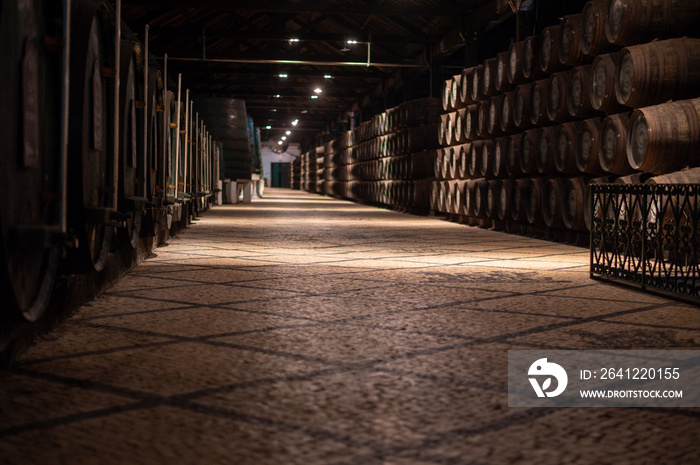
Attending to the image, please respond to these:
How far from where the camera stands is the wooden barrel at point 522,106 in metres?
12.2

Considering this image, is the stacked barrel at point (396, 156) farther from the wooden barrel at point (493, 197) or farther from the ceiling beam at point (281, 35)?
the wooden barrel at point (493, 197)

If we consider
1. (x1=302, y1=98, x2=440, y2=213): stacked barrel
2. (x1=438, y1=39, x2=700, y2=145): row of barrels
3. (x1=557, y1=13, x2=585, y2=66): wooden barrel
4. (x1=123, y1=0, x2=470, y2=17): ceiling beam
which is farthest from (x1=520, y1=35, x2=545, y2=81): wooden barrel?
(x1=302, y1=98, x2=440, y2=213): stacked barrel

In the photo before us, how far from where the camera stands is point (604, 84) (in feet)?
29.8

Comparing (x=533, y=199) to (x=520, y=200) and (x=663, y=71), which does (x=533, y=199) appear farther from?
(x=663, y=71)

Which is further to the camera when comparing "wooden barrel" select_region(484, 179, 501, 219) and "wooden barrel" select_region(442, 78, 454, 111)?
"wooden barrel" select_region(442, 78, 454, 111)

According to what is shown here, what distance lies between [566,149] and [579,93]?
2.69 feet

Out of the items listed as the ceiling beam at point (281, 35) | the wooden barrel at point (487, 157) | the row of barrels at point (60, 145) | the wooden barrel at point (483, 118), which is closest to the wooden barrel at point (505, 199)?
the wooden barrel at point (487, 157)

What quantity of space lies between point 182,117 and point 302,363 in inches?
341

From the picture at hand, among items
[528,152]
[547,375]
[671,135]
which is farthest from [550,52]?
[547,375]

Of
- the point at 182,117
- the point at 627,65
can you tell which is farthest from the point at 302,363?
the point at 182,117

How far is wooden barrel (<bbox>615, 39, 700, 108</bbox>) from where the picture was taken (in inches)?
318

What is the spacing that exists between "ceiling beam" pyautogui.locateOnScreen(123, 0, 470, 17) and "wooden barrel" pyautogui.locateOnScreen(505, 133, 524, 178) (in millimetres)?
6278

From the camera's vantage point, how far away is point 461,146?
637 inches

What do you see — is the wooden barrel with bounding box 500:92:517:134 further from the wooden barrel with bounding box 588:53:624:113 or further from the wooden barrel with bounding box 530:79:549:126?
the wooden barrel with bounding box 588:53:624:113
